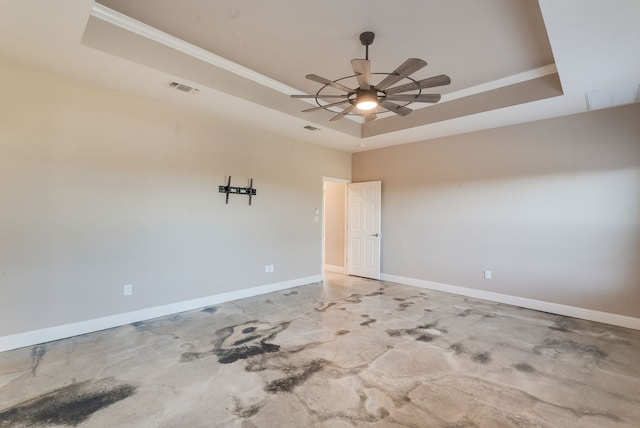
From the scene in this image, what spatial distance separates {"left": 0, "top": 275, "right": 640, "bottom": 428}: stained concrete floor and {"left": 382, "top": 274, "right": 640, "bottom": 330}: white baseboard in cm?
18

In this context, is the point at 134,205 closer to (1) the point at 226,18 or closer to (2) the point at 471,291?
(1) the point at 226,18

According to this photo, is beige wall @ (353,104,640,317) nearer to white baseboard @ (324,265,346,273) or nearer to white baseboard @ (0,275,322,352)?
white baseboard @ (324,265,346,273)

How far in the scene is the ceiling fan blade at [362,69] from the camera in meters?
2.41

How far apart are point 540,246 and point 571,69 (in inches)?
103

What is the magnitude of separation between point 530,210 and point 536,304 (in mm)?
1443

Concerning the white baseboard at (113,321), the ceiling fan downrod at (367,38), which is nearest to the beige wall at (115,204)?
the white baseboard at (113,321)

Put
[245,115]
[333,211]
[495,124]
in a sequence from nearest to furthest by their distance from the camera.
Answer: [245,115] → [495,124] → [333,211]

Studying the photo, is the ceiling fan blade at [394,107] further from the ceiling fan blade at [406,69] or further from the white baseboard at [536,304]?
the white baseboard at [536,304]

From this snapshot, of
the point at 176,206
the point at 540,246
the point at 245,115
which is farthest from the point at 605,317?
the point at 176,206

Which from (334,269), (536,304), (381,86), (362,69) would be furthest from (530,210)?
(334,269)

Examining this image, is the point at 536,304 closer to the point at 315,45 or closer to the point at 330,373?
the point at 330,373

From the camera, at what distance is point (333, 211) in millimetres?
7484

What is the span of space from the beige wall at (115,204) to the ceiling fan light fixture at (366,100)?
260cm

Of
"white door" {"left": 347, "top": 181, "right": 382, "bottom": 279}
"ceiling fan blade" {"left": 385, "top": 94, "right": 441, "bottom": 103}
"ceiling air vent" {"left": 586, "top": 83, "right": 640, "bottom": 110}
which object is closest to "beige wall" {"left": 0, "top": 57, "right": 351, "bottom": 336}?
"white door" {"left": 347, "top": 181, "right": 382, "bottom": 279}
